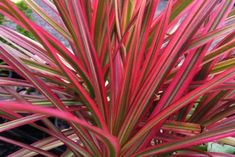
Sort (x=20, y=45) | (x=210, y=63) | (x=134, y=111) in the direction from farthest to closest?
(x=20, y=45), (x=210, y=63), (x=134, y=111)

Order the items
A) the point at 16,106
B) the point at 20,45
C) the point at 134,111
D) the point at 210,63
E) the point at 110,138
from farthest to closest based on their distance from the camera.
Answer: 1. the point at 20,45
2. the point at 210,63
3. the point at 134,111
4. the point at 110,138
5. the point at 16,106

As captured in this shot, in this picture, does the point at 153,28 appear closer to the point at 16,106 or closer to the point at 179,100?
the point at 179,100

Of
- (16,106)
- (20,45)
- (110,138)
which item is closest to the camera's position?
(16,106)

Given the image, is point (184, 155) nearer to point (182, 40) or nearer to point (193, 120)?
point (193, 120)

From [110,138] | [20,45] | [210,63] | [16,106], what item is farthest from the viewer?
[20,45]

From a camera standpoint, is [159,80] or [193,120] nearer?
[159,80]

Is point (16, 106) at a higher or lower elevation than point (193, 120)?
higher

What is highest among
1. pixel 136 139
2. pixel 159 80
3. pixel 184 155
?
pixel 159 80

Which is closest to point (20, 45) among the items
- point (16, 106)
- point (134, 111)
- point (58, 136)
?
point (58, 136)

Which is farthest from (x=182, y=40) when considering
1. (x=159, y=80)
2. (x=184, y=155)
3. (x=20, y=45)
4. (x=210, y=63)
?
(x=20, y=45)
